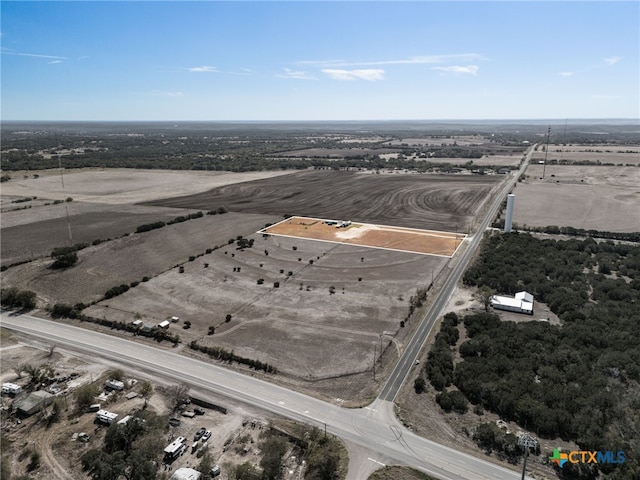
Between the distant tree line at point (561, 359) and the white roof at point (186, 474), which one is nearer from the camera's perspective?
the white roof at point (186, 474)

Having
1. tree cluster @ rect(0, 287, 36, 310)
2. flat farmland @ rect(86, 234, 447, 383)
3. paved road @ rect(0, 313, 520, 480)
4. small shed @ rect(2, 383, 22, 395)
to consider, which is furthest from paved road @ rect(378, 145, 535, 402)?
tree cluster @ rect(0, 287, 36, 310)

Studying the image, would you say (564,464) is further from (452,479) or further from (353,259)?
(353,259)

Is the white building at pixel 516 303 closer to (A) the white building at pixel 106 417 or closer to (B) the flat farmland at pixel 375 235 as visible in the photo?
(B) the flat farmland at pixel 375 235

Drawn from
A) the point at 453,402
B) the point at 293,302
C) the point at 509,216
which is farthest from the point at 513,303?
the point at 509,216

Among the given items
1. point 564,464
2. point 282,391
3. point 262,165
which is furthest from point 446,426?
point 262,165

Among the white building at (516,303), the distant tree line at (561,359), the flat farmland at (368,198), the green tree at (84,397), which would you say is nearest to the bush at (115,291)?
the green tree at (84,397)

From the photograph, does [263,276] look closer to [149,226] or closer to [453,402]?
[453,402]
